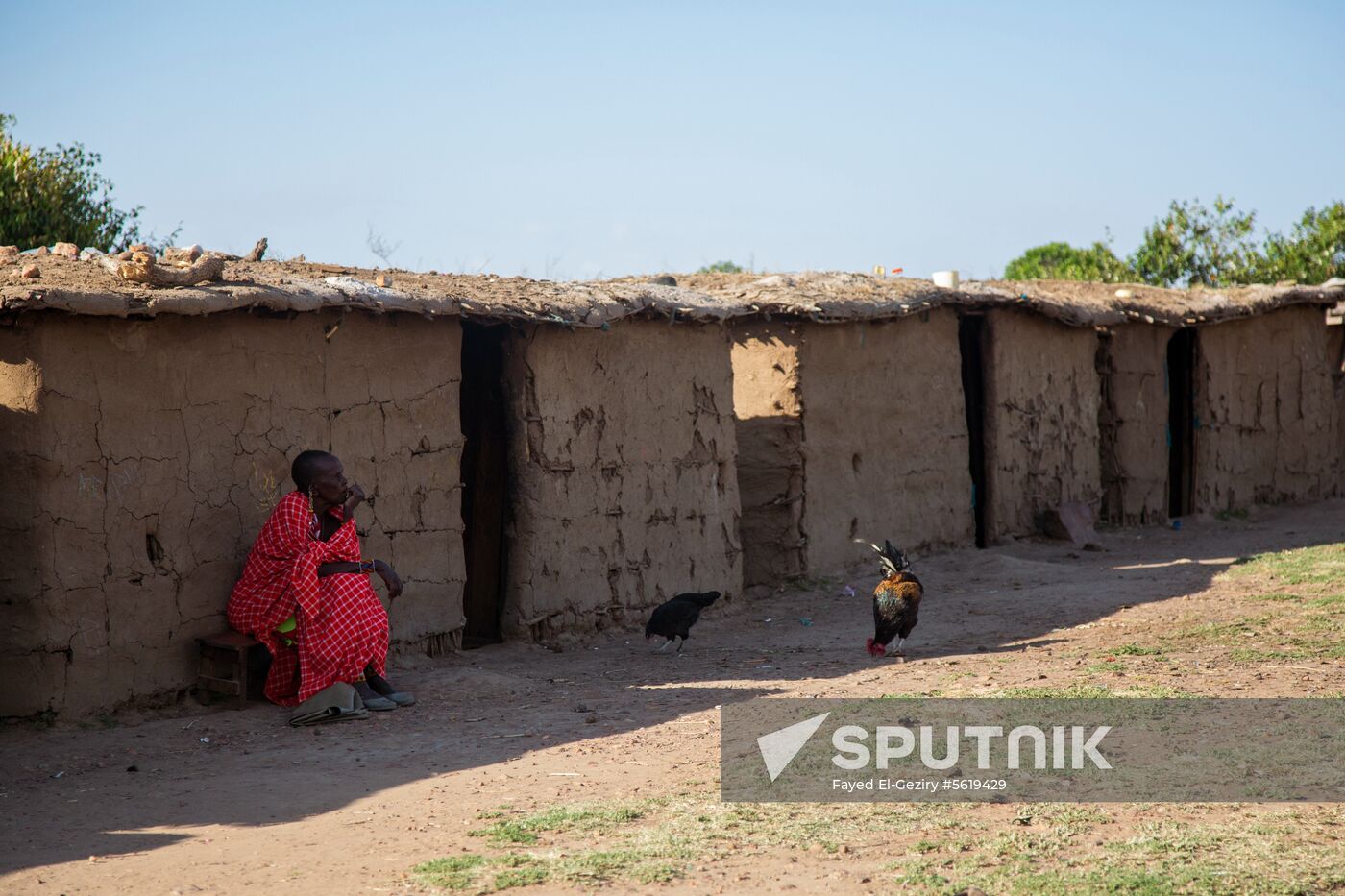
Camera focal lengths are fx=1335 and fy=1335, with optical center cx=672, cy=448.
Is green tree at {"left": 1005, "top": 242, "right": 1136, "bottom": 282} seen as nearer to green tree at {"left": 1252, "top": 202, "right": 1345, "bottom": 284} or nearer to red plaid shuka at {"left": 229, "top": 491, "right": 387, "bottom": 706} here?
green tree at {"left": 1252, "top": 202, "right": 1345, "bottom": 284}

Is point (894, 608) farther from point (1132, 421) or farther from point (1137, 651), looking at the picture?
point (1132, 421)

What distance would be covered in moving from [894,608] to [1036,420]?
5764 mm

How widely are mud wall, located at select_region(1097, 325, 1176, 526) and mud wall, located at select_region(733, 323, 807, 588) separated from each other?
5127 mm

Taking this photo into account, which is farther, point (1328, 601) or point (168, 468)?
point (1328, 601)

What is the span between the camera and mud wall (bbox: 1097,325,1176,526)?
45.1ft

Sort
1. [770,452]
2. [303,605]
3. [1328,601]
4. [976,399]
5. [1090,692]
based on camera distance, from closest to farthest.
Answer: [1090,692], [303,605], [1328,601], [770,452], [976,399]

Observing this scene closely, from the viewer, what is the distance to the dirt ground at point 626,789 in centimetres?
390

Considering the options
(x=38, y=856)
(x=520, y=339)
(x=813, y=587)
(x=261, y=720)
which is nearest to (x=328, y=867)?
(x=38, y=856)

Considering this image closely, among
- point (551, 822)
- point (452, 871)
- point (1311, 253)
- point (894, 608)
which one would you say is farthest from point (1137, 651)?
point (1311, 253)

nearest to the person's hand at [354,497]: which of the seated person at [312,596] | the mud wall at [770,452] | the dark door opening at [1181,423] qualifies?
the seated person at [312,596]

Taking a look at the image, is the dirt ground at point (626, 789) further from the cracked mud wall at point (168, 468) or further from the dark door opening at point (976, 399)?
the dark door opening at point (976, 399)

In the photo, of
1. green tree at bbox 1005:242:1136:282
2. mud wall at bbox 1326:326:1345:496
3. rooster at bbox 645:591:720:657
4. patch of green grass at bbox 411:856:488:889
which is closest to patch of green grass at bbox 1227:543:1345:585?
rooster at bbox 645:591:720:657

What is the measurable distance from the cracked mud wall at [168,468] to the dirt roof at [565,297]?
0.21 m

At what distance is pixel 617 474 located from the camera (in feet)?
27.9
